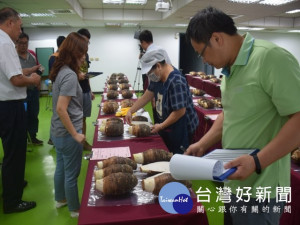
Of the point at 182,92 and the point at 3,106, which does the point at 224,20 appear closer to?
the point at 182,92

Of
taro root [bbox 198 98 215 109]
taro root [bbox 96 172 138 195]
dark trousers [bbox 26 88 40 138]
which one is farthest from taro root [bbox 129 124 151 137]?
dark trousers [bbox 26 88 40 138]

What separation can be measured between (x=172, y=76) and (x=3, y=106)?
1319 mm

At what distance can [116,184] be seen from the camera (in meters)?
1.15

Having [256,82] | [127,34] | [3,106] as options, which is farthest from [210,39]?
[127,34]

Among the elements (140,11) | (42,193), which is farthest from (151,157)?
(140,11)

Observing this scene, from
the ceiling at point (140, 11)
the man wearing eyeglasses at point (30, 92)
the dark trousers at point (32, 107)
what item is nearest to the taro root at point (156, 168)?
the man wearing eyeglasses at point (30, 92)

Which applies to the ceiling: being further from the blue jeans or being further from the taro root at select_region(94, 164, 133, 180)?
the taro root at select_region(94, 164, 133, 180)

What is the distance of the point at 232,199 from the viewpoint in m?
1.05

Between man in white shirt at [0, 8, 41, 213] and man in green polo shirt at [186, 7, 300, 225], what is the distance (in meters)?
1.55

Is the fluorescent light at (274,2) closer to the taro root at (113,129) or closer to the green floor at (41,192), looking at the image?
the green floor at (41,192)

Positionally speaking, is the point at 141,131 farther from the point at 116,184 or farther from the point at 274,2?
the point at 274,2

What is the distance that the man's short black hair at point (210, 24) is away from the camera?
0.87m

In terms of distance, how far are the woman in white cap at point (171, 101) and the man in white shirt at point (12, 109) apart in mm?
974

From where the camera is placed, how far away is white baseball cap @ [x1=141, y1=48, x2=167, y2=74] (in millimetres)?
1814
